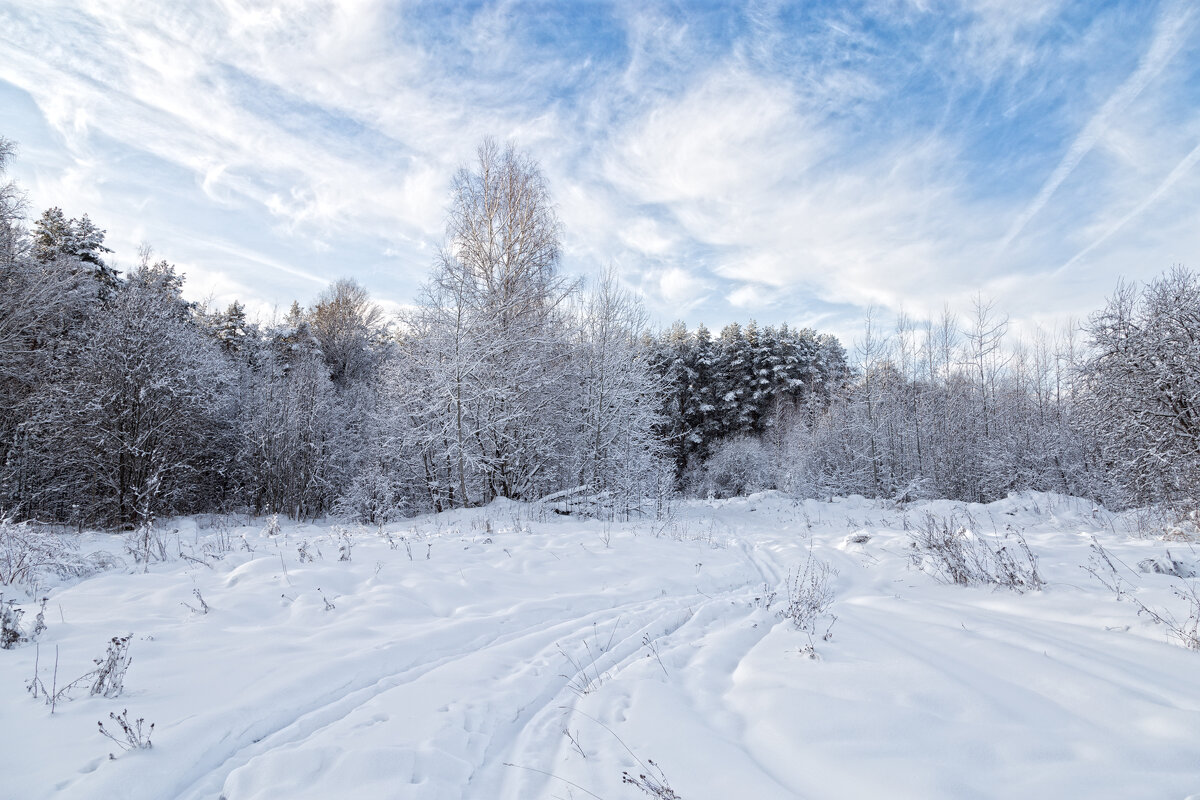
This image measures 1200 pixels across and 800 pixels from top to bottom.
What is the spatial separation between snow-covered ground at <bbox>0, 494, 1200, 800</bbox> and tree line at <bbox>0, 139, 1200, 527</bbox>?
7.81 metres

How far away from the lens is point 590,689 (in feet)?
12.1

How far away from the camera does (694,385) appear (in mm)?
41625

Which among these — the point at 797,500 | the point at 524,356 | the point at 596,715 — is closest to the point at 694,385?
the point at 797,500

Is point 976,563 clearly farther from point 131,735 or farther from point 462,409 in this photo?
point 462,409

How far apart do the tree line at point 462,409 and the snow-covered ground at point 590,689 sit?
7.81m

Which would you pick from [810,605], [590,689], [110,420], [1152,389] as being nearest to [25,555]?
[590,689]

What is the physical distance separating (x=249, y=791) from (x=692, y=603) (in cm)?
449

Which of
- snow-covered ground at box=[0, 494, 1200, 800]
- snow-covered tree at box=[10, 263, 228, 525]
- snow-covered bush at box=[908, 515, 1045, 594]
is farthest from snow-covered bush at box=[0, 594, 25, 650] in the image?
snow-covered tree at box=[10, 263, 228, 525]

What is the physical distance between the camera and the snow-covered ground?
2504 millimetres

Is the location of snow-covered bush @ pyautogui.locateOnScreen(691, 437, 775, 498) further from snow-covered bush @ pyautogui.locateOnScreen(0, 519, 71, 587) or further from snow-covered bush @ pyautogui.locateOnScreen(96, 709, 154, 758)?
snow-covered bush @ pyautogui.locateOnScreen(96, 709, 154, 758)

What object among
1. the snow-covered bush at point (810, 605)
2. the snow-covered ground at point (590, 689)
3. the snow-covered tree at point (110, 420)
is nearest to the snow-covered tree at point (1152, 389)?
the snow-covered ground at point (590, 689)

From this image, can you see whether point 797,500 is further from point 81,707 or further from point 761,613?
point 81,707

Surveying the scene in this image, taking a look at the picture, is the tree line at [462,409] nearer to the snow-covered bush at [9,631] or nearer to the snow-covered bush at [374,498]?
the snow-covered bush at [374,498]

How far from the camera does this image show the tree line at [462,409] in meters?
12.3
